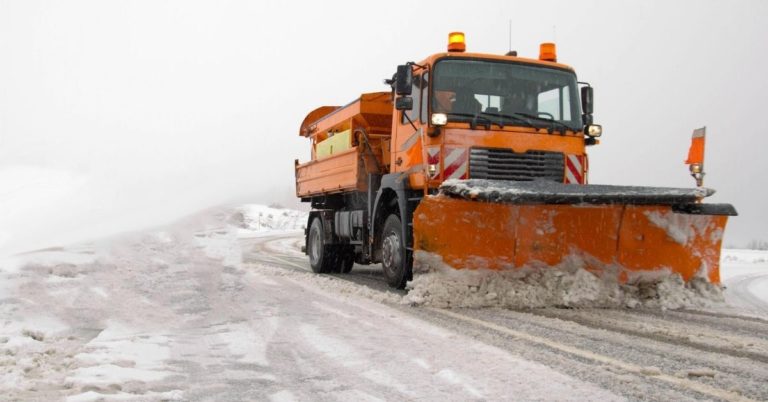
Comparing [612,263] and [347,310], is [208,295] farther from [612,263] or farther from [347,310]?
[612,263]

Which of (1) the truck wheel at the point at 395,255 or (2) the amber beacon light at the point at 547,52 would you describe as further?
(2) the amber beacon light at the point at 547,52

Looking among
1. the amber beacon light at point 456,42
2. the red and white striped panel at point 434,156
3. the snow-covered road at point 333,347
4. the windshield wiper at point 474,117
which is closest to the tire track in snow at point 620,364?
the snow-covered road at point 333,347

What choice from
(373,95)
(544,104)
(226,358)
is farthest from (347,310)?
(373,95)

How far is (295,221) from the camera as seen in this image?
3341 cm

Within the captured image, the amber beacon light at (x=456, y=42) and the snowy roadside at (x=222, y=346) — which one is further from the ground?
the amber beacon light at (x=456, y=42)

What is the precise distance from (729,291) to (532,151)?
4.39 m

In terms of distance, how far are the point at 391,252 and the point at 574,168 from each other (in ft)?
7.69

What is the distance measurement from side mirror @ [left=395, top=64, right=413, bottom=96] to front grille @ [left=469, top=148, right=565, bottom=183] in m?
1.00

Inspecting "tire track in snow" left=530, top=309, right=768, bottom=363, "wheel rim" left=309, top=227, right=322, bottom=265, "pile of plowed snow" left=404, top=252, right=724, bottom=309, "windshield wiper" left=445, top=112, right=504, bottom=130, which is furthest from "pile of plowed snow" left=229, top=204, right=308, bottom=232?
"tire track in snow" left=530, top=309, right=768, bottom=363

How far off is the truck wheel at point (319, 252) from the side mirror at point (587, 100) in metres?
5.01

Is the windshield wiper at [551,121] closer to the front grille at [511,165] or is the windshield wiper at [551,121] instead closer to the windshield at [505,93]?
the windshield at [505,93]

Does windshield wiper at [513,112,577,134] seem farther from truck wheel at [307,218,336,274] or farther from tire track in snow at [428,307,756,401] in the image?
truck wheel at [307,218,336,274]

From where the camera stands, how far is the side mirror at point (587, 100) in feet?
25.5

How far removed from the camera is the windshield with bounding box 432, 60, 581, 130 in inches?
286
